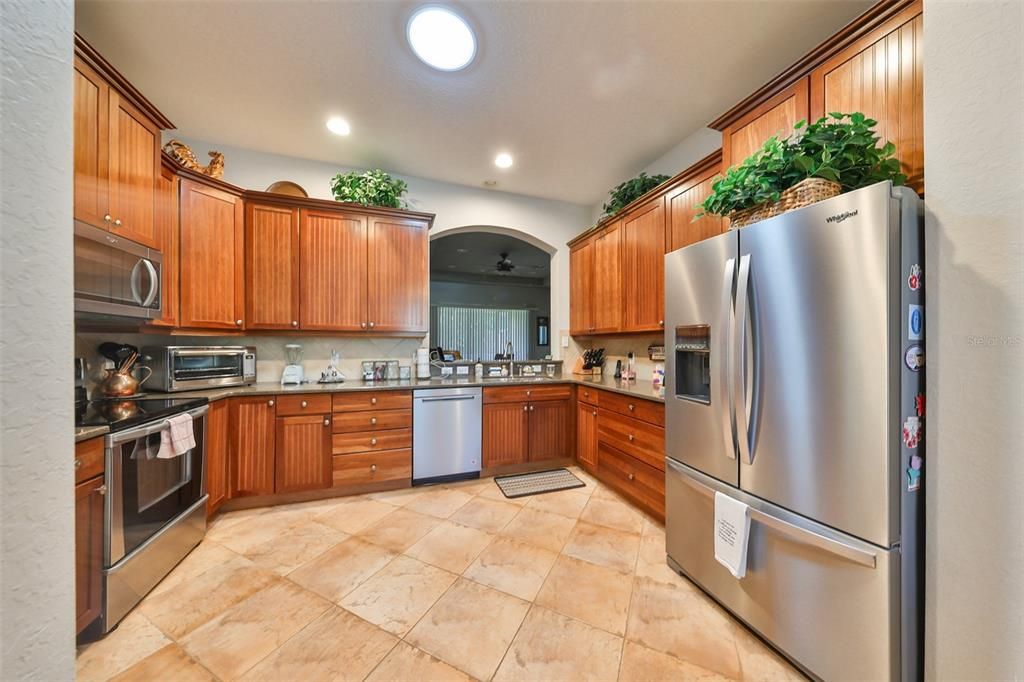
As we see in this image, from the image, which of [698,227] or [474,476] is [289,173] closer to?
[474,476]

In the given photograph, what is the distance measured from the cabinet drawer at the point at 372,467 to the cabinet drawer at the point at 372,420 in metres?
0.21

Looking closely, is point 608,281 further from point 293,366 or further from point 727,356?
point 293,366

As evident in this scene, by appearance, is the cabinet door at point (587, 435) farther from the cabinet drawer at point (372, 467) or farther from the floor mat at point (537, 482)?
the cabinet drawer at point (372, 467)

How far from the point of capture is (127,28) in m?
1.88

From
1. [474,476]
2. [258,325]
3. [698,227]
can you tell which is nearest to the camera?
[698,227]

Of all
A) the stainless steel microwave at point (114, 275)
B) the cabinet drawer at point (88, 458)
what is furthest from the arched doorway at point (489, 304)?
the cabinet drawer at point (88, 458)

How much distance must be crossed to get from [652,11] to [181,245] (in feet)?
10.5

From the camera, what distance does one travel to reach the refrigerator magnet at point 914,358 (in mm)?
1124

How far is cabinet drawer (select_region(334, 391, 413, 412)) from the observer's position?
277 centimetres

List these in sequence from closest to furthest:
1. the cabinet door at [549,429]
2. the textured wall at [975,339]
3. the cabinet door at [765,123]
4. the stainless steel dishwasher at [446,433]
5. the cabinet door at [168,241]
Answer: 1. the textured wall at [975,339]
2. the cabinet door at [765,123]
3. the cabinet door at [168,241]
4. the stainless steel dishwasher at [446,433]
5. the cabinet door at [549,429]

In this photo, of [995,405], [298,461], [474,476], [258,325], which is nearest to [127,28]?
[258,325]

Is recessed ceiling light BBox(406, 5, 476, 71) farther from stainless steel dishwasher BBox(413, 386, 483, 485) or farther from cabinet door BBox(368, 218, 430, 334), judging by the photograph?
stainless steel dishwasher BBox(413, 386, 483, 485)

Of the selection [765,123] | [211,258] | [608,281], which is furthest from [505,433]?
[765,123]

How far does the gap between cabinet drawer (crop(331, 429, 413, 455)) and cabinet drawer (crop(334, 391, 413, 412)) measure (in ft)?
0.64
